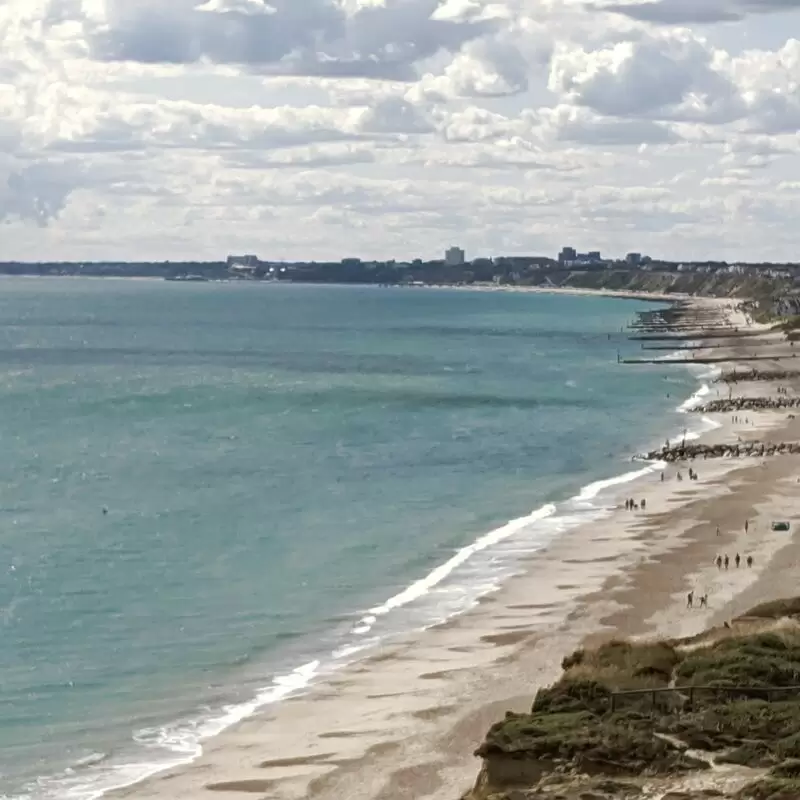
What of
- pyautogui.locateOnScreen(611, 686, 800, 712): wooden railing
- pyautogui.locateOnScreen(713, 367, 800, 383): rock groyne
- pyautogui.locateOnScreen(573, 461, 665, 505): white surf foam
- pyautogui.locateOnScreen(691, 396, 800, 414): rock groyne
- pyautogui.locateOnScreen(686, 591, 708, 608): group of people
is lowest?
pyautogui.locateOnScreen(686, 591, 708, 608): group of people

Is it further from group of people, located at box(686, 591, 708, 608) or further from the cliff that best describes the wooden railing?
group of people, located at box(686, 591, 708, 608)

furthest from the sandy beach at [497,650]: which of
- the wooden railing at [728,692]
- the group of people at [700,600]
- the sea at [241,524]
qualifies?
the wooden railing at [728,692]

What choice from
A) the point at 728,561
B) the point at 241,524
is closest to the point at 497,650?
the point at 728,561

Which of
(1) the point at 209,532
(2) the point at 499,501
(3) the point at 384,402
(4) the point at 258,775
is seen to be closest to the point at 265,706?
(4) the point at 258,775

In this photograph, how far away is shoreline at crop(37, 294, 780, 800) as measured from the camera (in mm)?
28750

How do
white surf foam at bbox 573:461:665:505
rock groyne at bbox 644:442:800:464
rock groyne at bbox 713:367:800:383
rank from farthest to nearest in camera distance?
1. rock groyne at bbox 713:367:800:383
2. rock groyne at bbox 644:442:800:464
3. white surf foam at bbox 573:461:665:505

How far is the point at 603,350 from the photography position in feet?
539

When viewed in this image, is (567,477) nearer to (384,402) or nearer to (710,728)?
(384,402)

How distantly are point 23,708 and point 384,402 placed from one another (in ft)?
243

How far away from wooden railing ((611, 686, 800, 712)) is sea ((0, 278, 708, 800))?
9359 millimetres

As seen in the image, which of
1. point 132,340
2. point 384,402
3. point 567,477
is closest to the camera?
point 567,477

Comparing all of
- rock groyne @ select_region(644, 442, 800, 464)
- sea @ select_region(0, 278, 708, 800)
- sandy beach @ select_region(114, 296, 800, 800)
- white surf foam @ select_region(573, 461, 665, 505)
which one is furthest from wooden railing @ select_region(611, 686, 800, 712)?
rock groyne @ select_region(644, 442, 800, 464)

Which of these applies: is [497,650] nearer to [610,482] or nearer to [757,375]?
[610,482]

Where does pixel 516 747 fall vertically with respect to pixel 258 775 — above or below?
above
